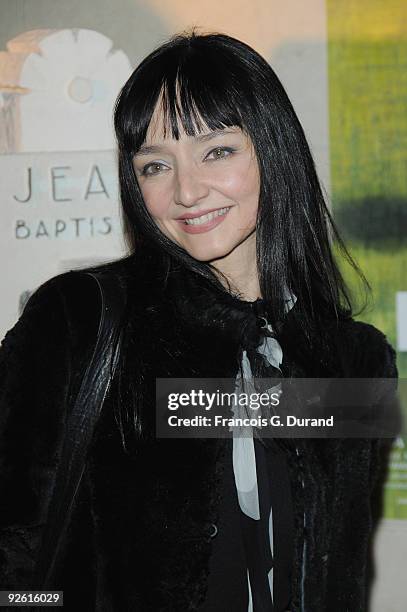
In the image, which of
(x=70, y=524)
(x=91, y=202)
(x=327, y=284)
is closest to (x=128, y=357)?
(x=70, y=524)

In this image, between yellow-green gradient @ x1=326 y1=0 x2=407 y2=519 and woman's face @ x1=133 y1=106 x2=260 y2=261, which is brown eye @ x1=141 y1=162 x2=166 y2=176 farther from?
yellow-green gradient @ x1=326 y1=0 x2=407 y2=519

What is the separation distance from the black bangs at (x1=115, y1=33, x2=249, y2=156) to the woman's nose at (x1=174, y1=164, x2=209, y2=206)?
0.06 m

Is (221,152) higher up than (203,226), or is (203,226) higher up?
(221,152)

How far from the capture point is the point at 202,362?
1364 mm

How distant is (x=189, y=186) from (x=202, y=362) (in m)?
0.30

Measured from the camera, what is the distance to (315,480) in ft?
4.56

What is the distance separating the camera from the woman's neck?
152cm

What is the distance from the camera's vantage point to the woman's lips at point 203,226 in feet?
4.56

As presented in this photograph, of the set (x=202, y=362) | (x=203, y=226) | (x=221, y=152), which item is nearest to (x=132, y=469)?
(x=202, y=362)

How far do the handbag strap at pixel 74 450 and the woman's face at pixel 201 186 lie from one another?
0.27 meters

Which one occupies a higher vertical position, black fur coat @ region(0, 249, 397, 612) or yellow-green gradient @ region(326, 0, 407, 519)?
yellow-green gradient @ region(326, 0, 407, 519)

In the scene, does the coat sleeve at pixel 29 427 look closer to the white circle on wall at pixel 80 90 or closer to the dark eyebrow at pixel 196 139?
the dark eyebrow at pixel 196 139

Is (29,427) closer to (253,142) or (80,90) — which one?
(253,142)

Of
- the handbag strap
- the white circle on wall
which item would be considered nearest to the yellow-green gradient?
the white circle on wall
